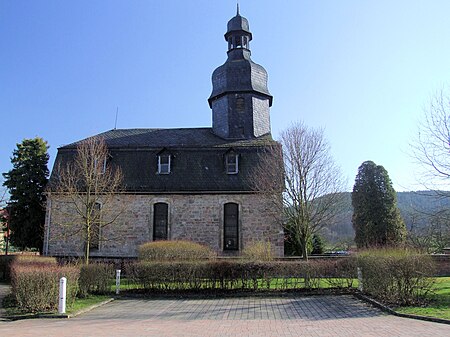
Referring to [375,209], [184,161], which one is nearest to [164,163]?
[184,161]

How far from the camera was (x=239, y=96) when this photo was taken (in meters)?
26.6

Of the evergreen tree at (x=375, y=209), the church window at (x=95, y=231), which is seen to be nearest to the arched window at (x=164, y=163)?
the church window at (x=95, y=231)

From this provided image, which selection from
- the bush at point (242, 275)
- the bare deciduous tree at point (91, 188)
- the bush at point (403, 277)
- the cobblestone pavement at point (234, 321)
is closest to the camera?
the cobblestone pavement at point (234, 321)

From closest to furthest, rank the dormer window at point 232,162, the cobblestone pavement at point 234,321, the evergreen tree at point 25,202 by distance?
the cobblestone pavement at point 234,321 < the dormer window at point 232,162 < the evergreen tree at point 25,202

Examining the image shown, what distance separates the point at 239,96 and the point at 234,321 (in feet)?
61.7

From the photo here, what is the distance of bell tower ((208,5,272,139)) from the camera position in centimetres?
2631

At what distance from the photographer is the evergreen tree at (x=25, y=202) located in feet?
84.7

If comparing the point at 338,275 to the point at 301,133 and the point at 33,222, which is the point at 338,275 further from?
the point at 33,222

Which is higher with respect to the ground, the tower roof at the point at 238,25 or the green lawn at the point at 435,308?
the tower roof at the point at 238,25

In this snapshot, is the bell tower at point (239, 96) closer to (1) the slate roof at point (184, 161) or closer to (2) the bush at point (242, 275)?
(1) the slate roof at point (184, 161)

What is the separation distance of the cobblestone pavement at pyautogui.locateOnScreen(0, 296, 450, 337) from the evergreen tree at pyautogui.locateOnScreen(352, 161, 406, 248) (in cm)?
1391

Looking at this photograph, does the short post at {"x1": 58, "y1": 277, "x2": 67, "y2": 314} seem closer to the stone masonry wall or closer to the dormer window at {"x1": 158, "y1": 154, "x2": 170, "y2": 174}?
the stone masonry wall

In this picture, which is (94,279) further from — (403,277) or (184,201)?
(403,277)

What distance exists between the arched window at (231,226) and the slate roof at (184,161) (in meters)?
1.06
